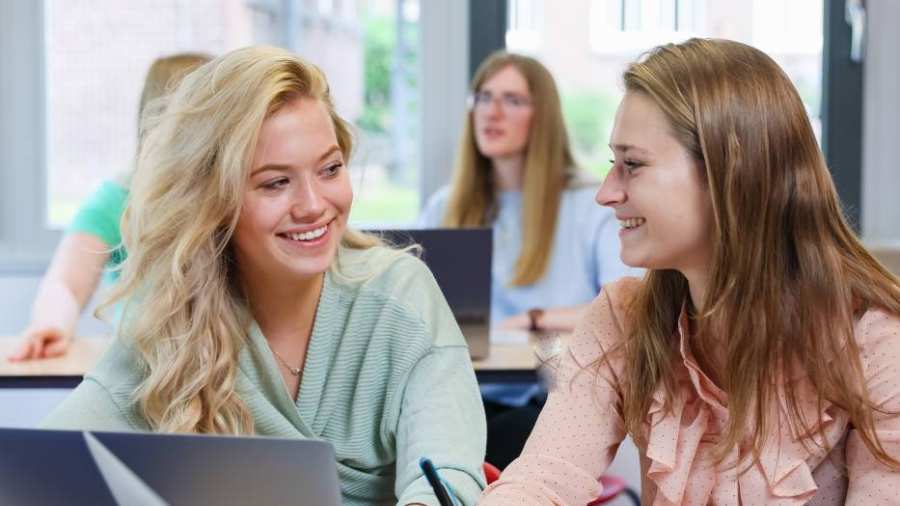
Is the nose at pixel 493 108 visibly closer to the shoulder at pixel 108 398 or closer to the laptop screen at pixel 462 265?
the laptop screen at pixel 462 265

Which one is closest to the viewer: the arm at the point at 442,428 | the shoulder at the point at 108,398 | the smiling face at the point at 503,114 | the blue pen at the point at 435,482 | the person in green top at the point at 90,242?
the blue pen at the point at 435,482

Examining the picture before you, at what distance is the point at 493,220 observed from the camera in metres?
3.40

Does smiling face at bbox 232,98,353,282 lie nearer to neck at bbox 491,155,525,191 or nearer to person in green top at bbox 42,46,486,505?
person in green top at bbox 42,46,486,505

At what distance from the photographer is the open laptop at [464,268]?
7.91 feet

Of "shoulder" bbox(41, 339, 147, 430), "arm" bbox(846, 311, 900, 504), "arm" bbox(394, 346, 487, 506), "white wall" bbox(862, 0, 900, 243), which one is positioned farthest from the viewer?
"white wall" bbox(862, 0, 900, 243)

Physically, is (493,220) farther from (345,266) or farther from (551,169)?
(345,266)

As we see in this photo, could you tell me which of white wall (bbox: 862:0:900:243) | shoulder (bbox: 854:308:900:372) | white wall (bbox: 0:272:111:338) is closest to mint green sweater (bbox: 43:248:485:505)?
shoulder (bbox: 854:308:900:372)

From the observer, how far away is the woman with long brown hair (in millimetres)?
1368

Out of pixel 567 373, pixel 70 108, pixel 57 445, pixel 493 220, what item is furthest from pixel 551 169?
pixel 57 445

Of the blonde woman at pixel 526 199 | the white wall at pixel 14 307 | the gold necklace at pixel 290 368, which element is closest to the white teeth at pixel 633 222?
the gold necklace at pixel 290 368

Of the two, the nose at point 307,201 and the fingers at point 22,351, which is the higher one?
the nose at point 307,201

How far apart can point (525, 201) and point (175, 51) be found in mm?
1197

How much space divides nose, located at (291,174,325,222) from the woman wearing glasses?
64.7 inches

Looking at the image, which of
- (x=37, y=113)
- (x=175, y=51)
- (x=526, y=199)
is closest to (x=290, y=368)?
(x=526, y=199)
